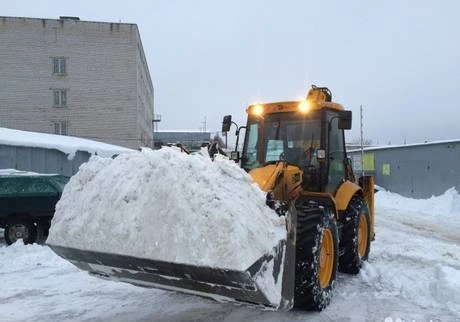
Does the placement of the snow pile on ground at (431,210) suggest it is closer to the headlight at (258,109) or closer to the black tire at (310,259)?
the headlight at (258,109)

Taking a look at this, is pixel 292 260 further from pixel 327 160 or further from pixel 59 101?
pixel 59 101

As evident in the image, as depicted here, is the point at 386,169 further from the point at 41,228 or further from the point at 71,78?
the point at 71,78

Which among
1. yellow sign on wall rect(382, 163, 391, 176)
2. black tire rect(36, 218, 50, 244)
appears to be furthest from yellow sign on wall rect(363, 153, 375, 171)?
black tire rect(36, 218, 50, 244)

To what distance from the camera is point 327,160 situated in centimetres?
703

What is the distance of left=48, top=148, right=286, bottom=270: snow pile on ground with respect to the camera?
4168 millimetres

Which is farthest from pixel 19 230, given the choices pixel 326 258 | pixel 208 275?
pixel 208 275

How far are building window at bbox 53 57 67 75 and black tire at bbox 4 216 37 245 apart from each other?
32.6 meters

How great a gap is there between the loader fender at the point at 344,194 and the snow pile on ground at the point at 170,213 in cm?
262

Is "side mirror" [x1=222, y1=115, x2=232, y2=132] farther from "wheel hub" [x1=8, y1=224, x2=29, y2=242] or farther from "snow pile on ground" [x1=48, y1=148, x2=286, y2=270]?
"wheel hub" [x1=8, y1=224, x2=29, y2=242]

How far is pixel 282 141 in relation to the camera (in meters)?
7.21

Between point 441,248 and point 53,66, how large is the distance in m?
37.9

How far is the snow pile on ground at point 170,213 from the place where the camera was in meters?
4.17

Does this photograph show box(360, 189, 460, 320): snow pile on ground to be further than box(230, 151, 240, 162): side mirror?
No

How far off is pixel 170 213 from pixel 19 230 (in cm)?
837
